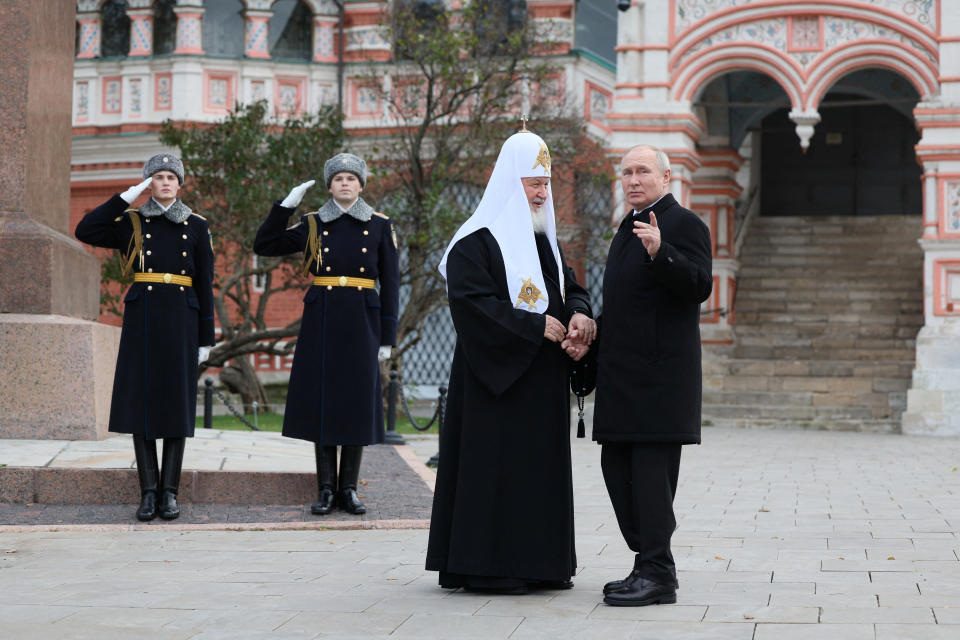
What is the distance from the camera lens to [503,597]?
17.5 ft

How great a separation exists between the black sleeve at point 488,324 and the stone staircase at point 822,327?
1182cm

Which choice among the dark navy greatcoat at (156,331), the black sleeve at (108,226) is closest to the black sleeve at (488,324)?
the dark navy greatcoat at (156,331)

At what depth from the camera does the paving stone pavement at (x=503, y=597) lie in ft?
15.4

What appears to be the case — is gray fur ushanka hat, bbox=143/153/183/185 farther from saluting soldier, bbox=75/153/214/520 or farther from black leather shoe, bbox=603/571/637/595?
black leather shoe, bbox=603/571/637/595

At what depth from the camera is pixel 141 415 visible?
734 cm

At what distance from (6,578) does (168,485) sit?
5.84 feet

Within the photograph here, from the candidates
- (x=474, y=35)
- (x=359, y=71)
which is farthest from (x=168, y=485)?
(x=359, y=71)

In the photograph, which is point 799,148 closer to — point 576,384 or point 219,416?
point 219,416

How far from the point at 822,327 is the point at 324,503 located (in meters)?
12.5

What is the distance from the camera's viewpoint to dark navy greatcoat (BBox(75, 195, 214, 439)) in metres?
7.37

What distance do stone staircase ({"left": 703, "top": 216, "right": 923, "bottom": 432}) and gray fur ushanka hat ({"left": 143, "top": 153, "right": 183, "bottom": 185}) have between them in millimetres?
10699

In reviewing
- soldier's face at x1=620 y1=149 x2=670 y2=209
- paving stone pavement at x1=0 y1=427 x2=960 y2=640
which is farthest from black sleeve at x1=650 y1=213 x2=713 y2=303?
paving stone pavement at x1=0 y1=427 x2=960 y2=640

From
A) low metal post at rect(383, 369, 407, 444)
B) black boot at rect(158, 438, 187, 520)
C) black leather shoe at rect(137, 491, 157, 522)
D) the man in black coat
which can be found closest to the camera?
the man in black coat

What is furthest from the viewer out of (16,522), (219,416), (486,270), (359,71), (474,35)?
(359,71)
